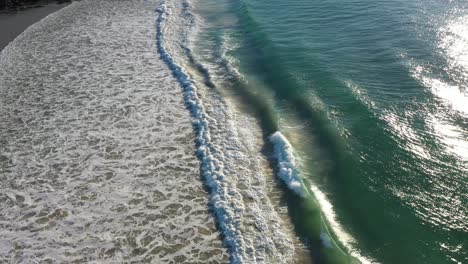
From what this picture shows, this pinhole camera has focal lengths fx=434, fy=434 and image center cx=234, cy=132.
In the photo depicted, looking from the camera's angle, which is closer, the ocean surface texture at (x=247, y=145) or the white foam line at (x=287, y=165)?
the ocean surface texture at (x=247, y=145)

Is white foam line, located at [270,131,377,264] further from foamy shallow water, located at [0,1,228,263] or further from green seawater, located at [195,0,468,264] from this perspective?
foamy shallow water, located at [0,1,228,263]

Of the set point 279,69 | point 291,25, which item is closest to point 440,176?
point 279,69

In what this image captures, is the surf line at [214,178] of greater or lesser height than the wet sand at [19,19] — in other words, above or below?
below

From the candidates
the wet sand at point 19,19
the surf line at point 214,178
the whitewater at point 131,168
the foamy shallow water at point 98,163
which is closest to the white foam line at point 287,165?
the whitewater at point 131,168

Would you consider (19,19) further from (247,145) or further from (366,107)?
(366,107)

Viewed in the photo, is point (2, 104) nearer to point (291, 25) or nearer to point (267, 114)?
point (267, 114)

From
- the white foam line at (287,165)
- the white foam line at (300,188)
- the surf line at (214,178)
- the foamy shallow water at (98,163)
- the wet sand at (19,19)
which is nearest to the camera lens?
the white foam line at (300,188)

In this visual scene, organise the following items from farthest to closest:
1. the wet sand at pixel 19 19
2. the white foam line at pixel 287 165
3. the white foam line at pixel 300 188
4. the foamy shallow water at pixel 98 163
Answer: the wet sand at pixel 19 19, the white foam line at pixel 287 165, the foamy shallow water at pixel 98 163, the white foam line at pixel 300 188

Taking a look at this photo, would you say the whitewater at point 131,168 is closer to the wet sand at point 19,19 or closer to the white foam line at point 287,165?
the white foam line at point 287,165
